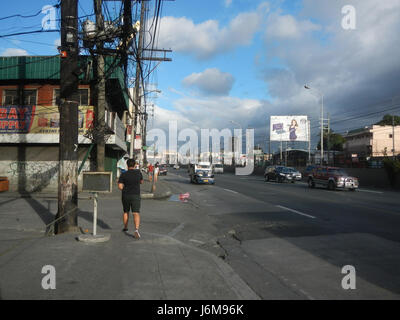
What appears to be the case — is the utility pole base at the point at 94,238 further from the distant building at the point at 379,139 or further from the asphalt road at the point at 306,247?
the distant building at the point at 379,139

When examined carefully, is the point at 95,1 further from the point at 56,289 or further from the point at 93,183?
the point at 56,289

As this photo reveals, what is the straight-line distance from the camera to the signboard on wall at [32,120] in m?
17.8

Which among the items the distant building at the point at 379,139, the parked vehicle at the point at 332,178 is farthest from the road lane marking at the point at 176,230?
the distant building at the point at 379,139

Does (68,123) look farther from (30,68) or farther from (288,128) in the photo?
(288,128)

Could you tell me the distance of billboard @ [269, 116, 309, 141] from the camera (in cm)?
5919

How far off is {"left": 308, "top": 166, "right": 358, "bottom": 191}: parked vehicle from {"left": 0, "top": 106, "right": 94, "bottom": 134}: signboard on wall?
17.3 metres

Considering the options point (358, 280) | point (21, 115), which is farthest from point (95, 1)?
point (358, 280)

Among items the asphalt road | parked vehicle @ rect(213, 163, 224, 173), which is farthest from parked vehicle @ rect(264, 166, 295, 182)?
parked vehicle @ rect(213, 163, 224, 173)

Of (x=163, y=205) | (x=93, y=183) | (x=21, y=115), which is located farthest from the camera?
(x=21, y=115)

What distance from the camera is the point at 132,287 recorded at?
4328mm

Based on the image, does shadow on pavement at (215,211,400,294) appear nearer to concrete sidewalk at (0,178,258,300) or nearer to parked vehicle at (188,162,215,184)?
concrete sidewalk at (0,178,258,300)

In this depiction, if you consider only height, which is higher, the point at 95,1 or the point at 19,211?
the point at 95,1

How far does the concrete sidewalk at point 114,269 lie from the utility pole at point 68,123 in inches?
27.3

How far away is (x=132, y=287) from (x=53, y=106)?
16677 millimetres
